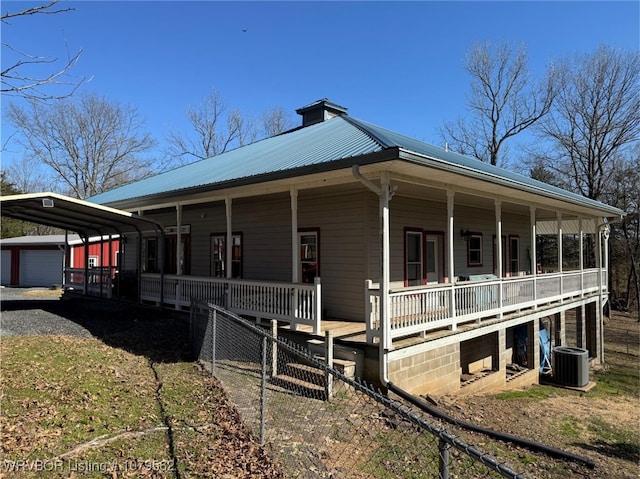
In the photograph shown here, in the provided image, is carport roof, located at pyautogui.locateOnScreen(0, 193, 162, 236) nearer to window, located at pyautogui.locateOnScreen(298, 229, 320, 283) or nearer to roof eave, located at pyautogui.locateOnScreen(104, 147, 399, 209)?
roof eave, located at pyautogui.locateOnScreen(104, 147, 399, 209)

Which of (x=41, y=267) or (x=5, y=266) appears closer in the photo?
(x=41, y=267)

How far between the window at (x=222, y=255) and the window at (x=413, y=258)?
16.5ft

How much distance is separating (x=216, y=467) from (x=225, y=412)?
1436 millimetres

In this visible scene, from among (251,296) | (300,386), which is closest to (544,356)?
(251,296)

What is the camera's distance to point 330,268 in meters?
10.5

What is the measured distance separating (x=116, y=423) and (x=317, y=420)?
241 cm

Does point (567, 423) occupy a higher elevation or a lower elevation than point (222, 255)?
lower

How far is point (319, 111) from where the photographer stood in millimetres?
15211

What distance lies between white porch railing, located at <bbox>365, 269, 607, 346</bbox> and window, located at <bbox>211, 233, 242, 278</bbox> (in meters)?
4.88

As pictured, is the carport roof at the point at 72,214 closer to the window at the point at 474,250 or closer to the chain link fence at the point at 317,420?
the chain link fence at the point at 317,420

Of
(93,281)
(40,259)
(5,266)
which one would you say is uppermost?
(40,259)

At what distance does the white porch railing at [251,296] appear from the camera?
8.20 metres

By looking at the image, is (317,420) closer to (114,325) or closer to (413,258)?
(413,258)

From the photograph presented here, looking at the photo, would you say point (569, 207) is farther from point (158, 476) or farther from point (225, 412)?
point (158, 476)
